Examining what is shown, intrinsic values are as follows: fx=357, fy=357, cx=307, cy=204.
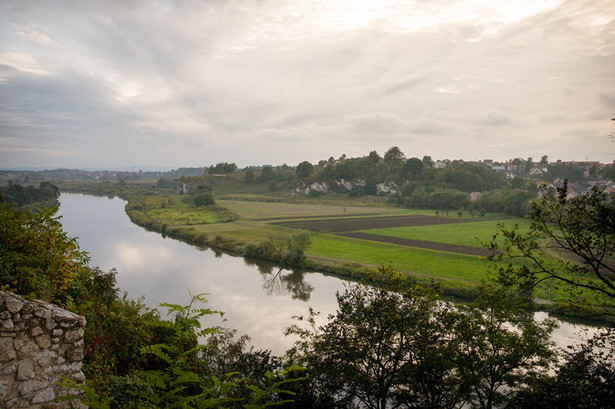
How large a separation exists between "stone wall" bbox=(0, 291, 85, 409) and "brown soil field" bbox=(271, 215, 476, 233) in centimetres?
4628

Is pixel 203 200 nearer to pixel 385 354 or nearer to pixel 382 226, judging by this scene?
pixel 382 226

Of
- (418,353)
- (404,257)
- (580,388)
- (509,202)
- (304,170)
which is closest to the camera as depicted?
(580,388)

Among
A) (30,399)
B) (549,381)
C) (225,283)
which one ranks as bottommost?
(225,283)

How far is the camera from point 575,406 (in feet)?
21.5

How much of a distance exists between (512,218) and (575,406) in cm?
6625

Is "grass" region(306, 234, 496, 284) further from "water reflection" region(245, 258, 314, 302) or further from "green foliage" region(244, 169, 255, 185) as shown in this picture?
"green foliage" region(244, 169, 255, 185)

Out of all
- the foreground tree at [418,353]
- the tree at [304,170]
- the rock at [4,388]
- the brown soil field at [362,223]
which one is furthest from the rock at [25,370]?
the tree at [304,170]

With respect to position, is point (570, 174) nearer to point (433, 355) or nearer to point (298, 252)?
point (298, 252)

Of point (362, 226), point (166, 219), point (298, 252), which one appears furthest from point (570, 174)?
point (166, 219)

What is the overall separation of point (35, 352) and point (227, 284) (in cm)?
2474

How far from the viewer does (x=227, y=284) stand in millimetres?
29422

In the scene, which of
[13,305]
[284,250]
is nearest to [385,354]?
[13,305]

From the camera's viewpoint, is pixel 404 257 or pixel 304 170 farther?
pixel 304 170

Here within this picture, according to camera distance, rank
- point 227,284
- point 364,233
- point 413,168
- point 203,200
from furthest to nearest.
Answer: point 413,168 → point 203,200 → point 364,233 → point 227,284
